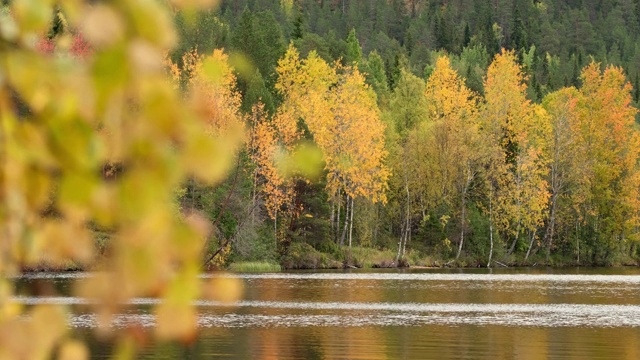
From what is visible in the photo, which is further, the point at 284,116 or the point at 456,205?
the point at 456,205

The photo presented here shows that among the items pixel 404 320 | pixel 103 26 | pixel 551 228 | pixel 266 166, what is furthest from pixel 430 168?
pixel 103 26

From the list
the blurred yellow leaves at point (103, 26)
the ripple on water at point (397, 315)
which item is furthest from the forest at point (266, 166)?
the ripple on water at point (397, 315)

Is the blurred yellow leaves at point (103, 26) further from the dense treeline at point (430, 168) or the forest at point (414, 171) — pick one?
the dense treeline at point (430, 168)

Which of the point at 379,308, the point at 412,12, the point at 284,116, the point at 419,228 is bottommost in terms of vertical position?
the point at 379,308

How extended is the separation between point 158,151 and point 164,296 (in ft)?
0.79

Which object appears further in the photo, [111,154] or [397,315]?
[397,315]

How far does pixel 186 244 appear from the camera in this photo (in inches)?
71.1

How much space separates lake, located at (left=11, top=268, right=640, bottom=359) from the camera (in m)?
20.6

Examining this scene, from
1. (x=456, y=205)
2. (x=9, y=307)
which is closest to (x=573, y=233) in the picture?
(x=456, y=205)

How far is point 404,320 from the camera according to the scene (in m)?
26.6

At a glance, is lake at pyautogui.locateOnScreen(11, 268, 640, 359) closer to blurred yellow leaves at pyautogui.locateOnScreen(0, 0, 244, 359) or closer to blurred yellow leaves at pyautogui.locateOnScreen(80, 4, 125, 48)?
blurred yellow leaves at pyautogui.locateOnScreen(0, 0, 244, 359)

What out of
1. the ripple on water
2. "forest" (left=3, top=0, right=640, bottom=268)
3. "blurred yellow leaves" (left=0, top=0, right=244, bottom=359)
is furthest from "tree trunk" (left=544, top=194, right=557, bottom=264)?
"blurred yellow leaves" (left=0, top=0, right=244, bottom=359)

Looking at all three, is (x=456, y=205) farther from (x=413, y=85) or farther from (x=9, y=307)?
(x=9, y=307)

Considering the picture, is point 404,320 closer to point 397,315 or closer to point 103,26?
point 397,315
